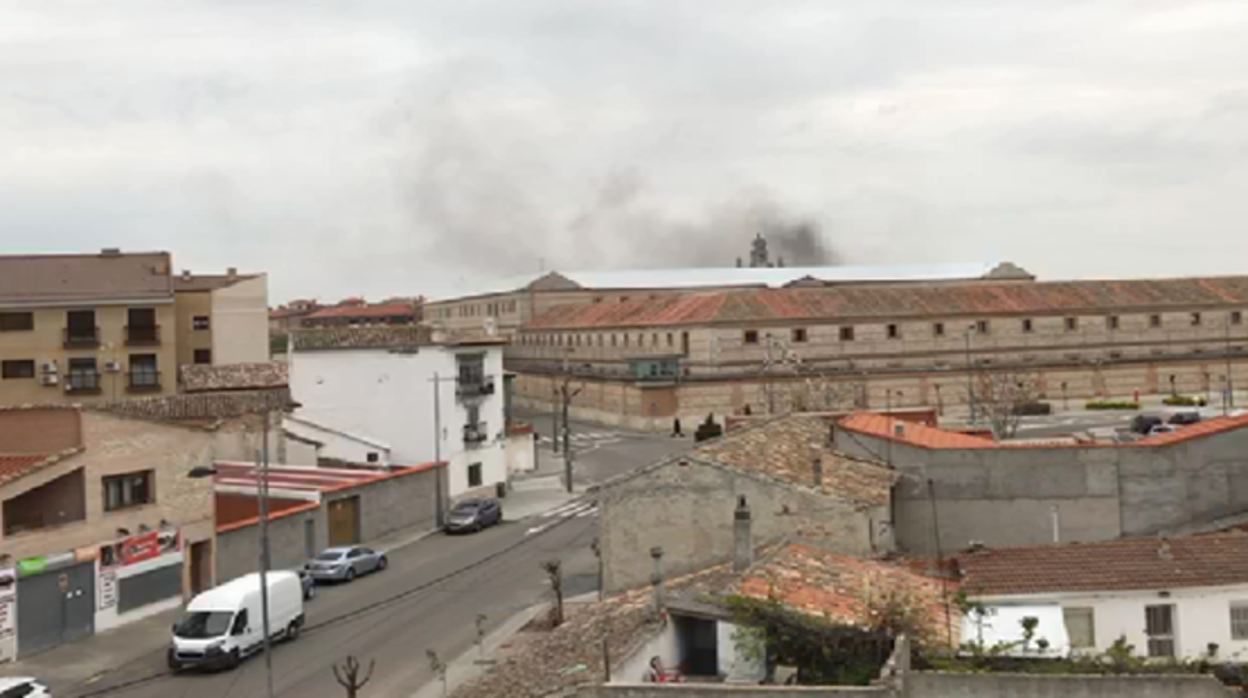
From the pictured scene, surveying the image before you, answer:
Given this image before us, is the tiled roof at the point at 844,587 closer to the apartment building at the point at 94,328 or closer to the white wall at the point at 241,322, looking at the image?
the apartment building at the point at 94,328

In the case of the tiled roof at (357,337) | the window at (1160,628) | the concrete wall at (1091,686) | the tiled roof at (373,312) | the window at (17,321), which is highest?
the tiled roof at (373,312)

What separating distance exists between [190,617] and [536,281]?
89543 mm

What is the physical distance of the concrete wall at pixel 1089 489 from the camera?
2331cm

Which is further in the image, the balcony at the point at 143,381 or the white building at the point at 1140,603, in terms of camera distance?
the balcony at the point at 143,381

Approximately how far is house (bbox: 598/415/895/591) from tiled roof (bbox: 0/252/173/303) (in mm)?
40714

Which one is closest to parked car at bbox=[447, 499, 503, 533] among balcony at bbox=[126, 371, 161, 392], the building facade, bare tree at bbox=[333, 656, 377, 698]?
bare tree at bbox=[333, 656, 377, 698]

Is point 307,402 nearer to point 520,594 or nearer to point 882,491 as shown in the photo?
point 520,594

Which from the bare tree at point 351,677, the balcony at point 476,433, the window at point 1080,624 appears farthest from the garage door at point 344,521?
the window at point 1080,624

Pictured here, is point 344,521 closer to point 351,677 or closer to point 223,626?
point 223,626

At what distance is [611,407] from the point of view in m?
77.0

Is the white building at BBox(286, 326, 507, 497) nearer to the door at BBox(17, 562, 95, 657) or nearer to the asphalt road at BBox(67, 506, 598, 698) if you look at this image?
the asphalt road at BBox(67, 506, 598, 698)

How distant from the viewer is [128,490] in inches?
1145

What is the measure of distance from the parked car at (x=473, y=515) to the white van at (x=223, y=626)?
50.6 ft

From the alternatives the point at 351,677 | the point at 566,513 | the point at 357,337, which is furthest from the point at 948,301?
the point at 351,677
